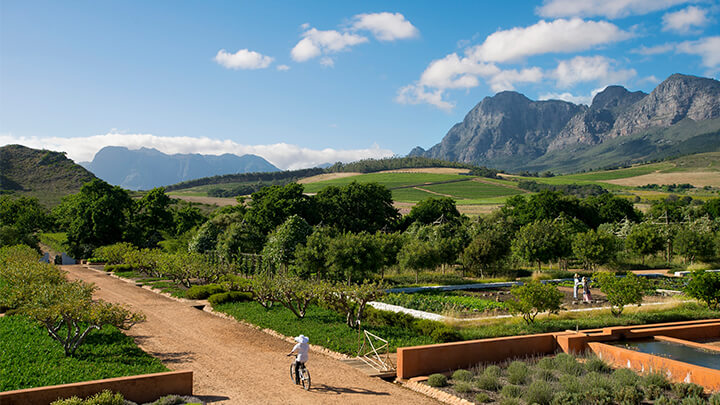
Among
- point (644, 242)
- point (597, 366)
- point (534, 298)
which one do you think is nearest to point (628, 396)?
point (597, 366)

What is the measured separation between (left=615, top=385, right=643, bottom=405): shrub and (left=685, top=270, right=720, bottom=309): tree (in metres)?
14.4

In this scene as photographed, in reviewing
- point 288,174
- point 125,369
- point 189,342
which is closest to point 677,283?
point 189,342

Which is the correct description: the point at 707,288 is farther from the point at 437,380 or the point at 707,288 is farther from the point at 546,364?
the point at 437,380

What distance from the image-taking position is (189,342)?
17.3 meters

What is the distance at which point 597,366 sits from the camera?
44.7ft

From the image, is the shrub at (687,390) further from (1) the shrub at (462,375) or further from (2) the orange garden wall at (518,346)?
(1) the shrub at (462,375)

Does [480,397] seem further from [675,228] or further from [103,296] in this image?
[675,228]

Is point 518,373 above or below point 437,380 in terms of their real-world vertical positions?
above

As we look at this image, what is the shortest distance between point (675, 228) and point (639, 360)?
3790 cm

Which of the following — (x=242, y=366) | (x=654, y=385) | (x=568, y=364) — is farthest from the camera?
(x=242, y=366)

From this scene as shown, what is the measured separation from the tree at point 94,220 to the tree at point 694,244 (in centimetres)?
5364

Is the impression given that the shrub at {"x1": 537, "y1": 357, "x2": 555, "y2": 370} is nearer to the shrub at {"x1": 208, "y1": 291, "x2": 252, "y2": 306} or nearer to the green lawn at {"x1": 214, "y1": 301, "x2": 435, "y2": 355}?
the green lawn at {"x1": 214, "y1": 301, "x2": 435, "y2": 355}

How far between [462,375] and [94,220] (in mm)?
48591

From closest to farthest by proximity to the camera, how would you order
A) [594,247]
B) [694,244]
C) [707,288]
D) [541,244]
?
[707,288] → [594,247] → [541,244] → [694,244]
